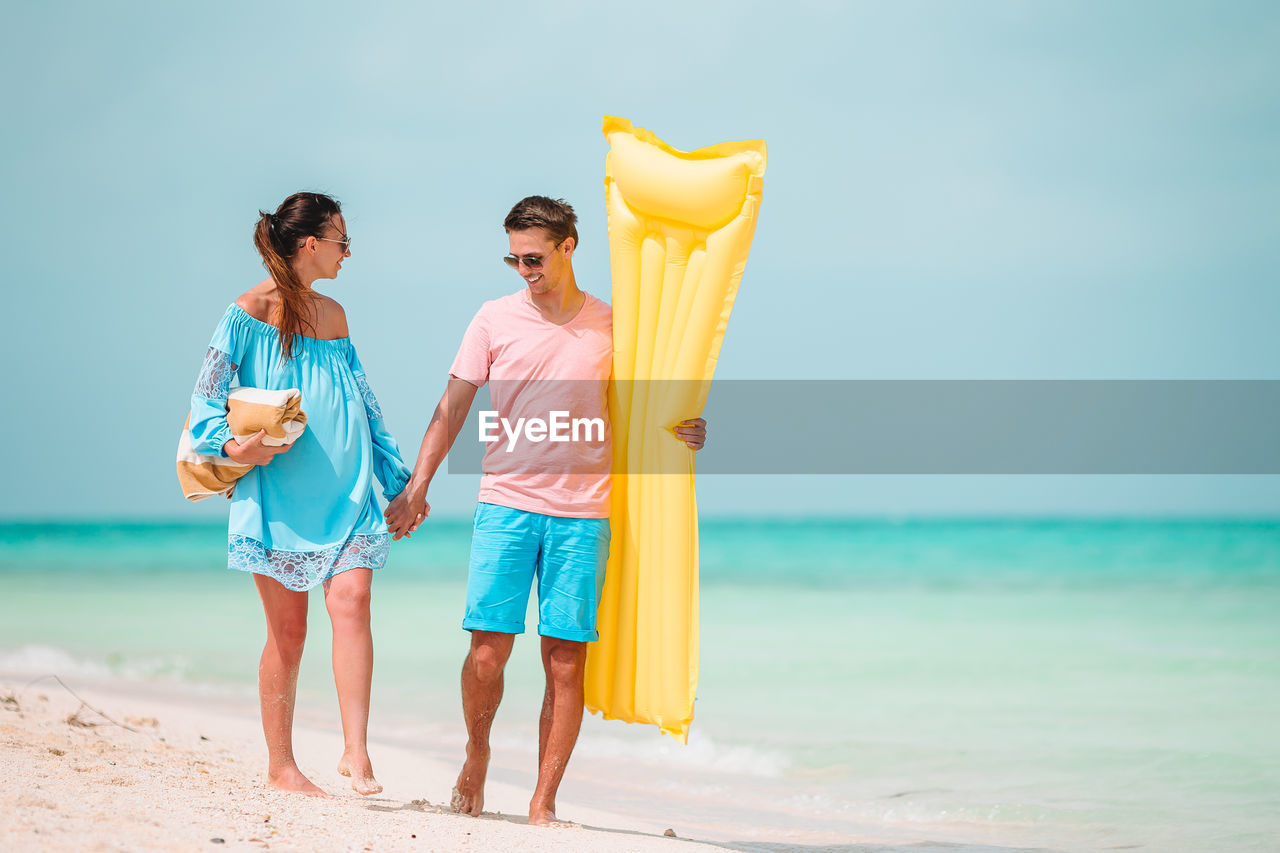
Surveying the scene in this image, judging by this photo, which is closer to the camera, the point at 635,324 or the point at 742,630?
the point at 635,324

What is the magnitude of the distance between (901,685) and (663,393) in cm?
473

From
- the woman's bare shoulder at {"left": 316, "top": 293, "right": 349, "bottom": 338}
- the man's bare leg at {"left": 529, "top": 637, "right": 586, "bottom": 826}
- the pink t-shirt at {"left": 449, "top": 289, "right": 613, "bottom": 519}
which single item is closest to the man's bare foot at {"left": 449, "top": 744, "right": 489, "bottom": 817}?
the man's bare leg at {"left": 529, "top": 637, "right": 586, "bottom": 826}

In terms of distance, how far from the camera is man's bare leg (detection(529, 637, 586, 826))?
3166 mm

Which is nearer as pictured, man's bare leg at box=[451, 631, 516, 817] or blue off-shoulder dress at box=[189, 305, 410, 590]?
blue off-shoulder dress at box=[189, 305, 410, 590]

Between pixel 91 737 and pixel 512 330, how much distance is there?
2300mm

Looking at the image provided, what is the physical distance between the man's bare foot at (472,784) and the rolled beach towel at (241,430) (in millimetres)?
1077

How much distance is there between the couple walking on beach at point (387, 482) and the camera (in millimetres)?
2986

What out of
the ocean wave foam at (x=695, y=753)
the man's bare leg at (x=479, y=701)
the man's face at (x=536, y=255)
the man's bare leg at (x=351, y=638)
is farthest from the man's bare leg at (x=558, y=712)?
the ocean wave foam at (x=695, y=753)

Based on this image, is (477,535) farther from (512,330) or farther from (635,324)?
(635,324)

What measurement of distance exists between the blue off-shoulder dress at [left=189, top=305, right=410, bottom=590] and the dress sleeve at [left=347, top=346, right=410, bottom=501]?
0.30 feet

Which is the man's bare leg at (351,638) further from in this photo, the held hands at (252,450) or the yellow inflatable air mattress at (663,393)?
the yellow inflatable air mattress at (663,393)

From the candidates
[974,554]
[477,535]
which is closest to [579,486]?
[477,535]

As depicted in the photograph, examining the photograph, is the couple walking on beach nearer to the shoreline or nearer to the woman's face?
the woman's face

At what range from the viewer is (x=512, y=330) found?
127 inches
